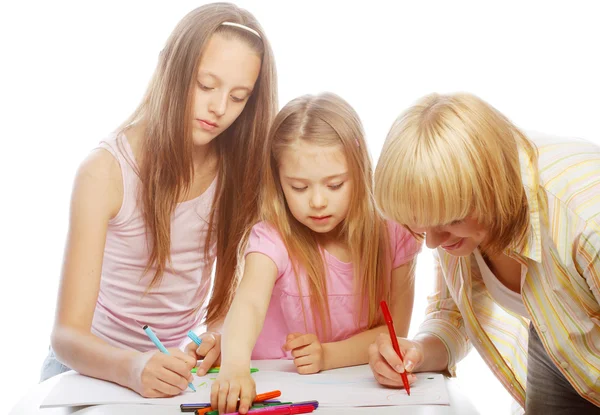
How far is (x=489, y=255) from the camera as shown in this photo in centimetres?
117

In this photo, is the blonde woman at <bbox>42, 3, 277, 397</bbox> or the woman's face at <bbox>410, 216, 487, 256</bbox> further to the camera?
the blonde woman at <bbox>42, 3, 277, 397</bbox>

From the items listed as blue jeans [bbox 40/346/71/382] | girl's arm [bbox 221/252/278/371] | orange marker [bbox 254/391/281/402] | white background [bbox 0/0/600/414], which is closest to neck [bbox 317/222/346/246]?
girl's arm [bbox 221/252/278/371]

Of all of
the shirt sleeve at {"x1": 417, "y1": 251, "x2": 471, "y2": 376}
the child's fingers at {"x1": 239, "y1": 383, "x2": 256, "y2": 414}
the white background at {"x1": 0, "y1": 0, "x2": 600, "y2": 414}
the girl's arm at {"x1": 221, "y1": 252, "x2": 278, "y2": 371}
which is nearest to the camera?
the child's fingers at {"x1": 239, "y1": 383, "x2": 256, "y2": 414}

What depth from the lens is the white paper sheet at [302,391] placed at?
1.05m

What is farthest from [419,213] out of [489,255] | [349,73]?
[349,73]

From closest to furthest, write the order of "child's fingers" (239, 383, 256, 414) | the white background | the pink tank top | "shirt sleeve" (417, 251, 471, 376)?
"child's fingers" (239, 383, 256, 414), "shirt sleeve" (417, 251, 471, 376), the pink tank top, the white background

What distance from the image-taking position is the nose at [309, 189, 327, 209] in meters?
1.20

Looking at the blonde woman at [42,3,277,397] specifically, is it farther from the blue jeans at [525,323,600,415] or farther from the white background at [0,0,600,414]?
the white background at [0,0,600,414]

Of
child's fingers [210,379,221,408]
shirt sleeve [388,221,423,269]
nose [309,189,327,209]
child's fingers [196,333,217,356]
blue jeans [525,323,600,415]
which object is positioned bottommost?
blue jeans [525,323,600,415]

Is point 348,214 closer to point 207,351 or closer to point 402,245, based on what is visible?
point 402,245

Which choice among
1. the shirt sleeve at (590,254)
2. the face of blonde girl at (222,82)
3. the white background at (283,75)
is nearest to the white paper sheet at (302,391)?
the shirt sleeve at (590,254)

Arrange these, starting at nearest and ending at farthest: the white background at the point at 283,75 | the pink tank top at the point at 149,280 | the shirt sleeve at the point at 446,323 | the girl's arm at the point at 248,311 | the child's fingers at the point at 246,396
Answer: the child's fingers at the point at 246,396
the girl's arm at the point at 248,311
the shirt sleeve at the point at 446,323
the pink tank top at the point at 149,280
the white background at the point at 283,75

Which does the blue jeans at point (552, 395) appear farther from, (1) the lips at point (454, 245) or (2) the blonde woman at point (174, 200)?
(2) the blonde woman at point (174, 200)

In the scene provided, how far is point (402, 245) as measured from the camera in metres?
1.30
